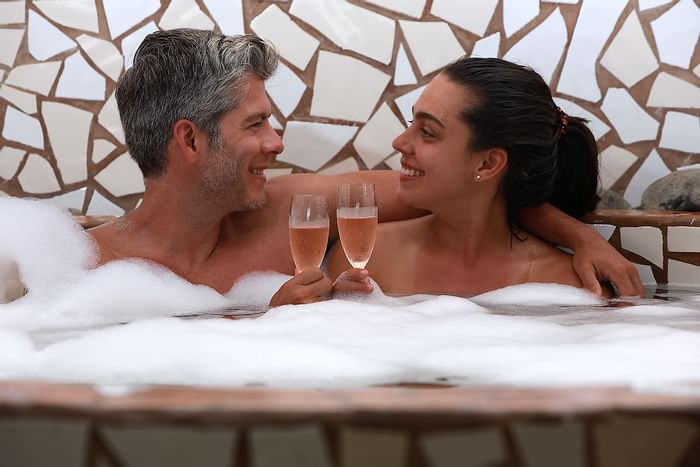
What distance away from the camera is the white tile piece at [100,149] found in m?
2.93

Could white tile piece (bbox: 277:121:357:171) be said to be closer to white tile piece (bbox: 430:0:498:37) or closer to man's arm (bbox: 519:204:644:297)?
white tile piece (bbox: 430:0:498:37)

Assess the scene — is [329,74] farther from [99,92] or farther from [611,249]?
[611,249]

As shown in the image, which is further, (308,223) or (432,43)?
(432,43)

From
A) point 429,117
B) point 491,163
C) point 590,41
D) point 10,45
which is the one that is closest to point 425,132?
point 429,117

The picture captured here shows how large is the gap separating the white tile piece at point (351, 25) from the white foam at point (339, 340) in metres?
1.05

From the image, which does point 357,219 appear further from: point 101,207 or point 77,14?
point 77,14

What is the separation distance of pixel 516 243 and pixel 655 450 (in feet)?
5.33

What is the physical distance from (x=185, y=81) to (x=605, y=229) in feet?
4.30

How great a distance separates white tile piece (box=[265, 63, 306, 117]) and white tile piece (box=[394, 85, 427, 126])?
1.10 feet

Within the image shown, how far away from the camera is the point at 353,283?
1.97 meters

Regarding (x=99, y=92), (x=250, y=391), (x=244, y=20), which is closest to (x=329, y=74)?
(x=244, y=20)

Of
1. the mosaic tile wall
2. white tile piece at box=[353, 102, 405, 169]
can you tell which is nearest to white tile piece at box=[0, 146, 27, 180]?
the mosaic tile wall

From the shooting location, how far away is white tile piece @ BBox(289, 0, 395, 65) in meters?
2.83

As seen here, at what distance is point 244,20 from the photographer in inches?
113
